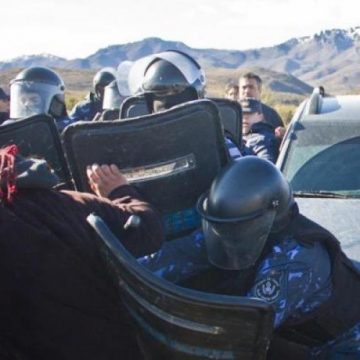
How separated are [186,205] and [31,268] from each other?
99 cm

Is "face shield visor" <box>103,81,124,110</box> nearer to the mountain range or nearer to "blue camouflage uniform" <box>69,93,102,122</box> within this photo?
"blue camouflage uniform" <box>69,93,102,122</box>

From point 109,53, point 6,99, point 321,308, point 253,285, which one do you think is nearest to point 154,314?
point 253,285

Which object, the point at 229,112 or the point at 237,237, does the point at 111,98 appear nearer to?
the point at 229,112

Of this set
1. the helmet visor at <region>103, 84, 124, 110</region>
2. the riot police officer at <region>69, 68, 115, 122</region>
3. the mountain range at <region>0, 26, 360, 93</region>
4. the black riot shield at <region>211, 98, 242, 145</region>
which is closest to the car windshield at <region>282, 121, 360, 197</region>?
the black riot shield at <region>211, 98, 242, 145</region>

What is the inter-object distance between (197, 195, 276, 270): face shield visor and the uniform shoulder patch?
0.29 ft

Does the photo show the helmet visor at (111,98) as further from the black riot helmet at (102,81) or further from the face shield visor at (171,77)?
the face shield visor at (171,77)

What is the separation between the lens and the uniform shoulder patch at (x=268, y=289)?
247 cm

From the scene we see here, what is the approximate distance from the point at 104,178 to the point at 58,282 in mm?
627

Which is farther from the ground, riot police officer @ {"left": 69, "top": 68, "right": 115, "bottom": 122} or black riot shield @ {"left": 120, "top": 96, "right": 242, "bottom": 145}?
black riot shield @ {"left": 120, "top": 96, "right": 242, "bottom": 145}

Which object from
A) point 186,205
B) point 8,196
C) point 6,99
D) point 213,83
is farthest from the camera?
point 213,83

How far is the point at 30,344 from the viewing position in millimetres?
2023

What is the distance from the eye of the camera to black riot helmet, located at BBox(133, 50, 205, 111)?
3391 millimetres

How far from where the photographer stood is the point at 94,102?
372 inches

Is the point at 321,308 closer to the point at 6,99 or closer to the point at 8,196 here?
the point at 8,196
